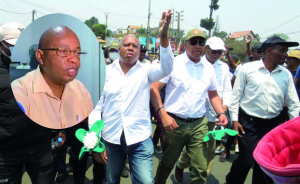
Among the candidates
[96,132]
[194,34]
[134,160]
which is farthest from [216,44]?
[96,132]

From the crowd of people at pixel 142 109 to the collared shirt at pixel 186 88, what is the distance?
11 mm

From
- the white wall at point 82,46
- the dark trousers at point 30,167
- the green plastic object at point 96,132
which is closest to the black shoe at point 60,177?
the dark trousers at point 30,167

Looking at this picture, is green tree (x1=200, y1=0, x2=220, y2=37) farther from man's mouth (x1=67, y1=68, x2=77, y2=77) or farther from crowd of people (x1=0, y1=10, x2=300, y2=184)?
man's mouth (x1=67, y1=68, x2=77, y2=77)

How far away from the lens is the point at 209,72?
282cm

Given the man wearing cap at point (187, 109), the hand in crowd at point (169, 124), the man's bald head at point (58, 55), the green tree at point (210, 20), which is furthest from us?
the green tree at point (210, 20)

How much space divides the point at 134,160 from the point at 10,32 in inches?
56.5

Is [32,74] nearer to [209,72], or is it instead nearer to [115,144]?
[115,144]

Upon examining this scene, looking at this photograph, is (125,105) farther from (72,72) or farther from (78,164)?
(78,164)

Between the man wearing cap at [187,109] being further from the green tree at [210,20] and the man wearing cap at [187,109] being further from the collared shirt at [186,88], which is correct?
the green tree at [210,20]

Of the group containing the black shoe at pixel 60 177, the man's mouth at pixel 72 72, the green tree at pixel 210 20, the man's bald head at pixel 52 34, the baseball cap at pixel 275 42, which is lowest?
the black shoe at pixel 60 177

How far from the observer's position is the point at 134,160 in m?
2.22

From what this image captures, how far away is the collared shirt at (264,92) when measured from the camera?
2.74m

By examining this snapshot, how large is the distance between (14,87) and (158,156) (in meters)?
3.26

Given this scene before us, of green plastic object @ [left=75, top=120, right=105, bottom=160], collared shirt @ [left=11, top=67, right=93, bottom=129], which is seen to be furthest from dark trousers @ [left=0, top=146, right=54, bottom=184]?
collared shirt @ [left=11, top=67, right=93, bottom=129]
